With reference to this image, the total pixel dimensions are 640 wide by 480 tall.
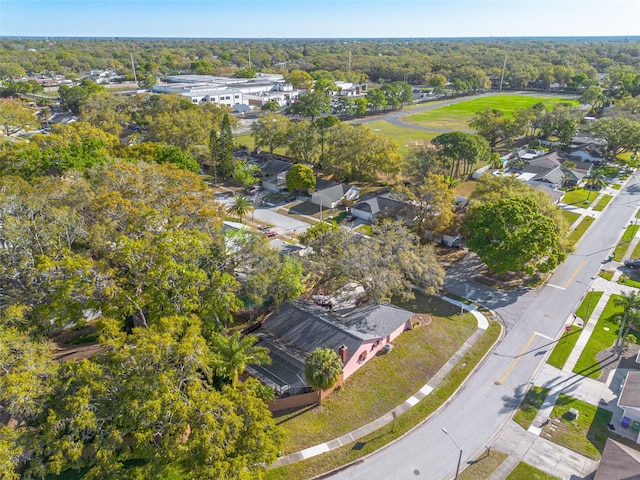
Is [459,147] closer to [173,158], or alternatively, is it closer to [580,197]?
[580,197]

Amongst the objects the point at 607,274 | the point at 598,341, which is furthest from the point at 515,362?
the point at 607,274

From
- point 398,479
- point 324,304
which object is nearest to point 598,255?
point 324,304

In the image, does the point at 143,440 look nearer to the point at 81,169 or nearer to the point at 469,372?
the point at 469,372

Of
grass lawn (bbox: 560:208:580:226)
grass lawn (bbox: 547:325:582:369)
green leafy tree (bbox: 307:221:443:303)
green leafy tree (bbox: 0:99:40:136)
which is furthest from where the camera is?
green leafy tree (bbox: 0:99:40:136)

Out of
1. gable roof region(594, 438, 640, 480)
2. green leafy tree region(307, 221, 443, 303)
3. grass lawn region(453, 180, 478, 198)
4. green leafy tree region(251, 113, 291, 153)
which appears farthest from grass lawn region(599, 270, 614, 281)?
green leafy tree region(251, 113, 291, 153)

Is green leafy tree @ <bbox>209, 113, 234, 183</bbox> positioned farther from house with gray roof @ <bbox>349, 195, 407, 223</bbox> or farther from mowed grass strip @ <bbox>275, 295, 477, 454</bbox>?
mowed grass strip @ <bbox>275, 295, 477, 454</bbox>

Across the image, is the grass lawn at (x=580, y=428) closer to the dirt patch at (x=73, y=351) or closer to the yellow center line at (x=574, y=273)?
the yellow center line at (x=574, y=273)
